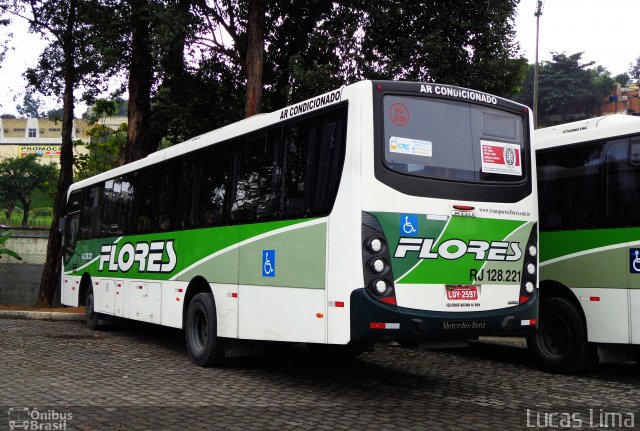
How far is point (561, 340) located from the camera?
10148 millimetres

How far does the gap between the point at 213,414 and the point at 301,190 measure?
2589mm

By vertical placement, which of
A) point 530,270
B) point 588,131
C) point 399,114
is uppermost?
point 588,131

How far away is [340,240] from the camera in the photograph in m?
7.60

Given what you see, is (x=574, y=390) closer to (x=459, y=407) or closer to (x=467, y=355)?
(x=459, y=407)

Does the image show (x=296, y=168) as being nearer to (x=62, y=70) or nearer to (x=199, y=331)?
(x=199, y=331)

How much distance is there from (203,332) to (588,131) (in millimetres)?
5852

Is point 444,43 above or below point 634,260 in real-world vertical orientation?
above

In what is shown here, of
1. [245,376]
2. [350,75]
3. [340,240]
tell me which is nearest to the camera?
[340,240]

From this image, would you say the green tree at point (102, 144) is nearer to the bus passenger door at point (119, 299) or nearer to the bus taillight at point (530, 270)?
the bus passenger door at point (119, 299)

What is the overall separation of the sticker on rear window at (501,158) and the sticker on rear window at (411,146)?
0.76 metres

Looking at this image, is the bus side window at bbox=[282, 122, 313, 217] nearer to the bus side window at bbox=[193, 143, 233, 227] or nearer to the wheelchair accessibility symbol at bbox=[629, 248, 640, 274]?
the bus side window at bbox=[193, 143, 233, 227]

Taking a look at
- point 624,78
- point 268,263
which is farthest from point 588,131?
point 624,78

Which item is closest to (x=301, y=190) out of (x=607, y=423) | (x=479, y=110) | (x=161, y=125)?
(x=479, y=110)

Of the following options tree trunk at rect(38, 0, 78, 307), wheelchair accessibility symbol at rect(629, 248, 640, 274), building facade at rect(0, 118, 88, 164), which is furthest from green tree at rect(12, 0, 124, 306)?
building facade at rect(0, 118, 88, 164)
